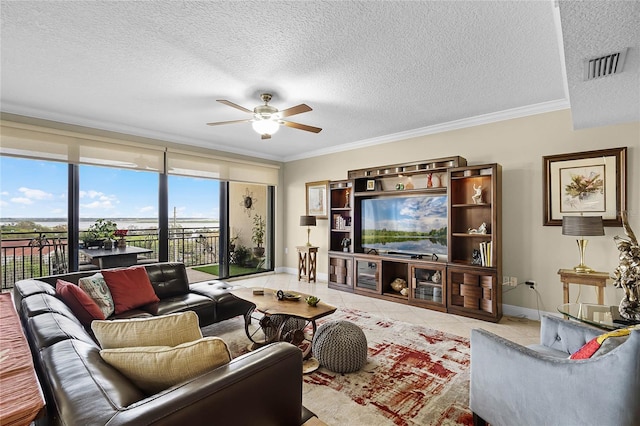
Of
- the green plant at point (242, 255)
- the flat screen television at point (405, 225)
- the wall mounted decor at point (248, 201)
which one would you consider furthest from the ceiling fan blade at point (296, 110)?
the green plant at point (242, 255)

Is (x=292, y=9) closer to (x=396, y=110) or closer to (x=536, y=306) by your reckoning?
(x=396, y=110)

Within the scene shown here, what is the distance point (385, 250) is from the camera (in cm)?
504

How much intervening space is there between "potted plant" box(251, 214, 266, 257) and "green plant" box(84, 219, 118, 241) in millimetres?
3102

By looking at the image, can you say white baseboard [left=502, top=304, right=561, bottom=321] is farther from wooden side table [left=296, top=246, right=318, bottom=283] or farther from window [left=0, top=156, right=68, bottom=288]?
window [left=0, top=156, right=68, bottom=288]

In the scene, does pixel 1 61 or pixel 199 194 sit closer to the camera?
pixel 1 61

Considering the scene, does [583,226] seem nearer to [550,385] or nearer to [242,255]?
[550,385]

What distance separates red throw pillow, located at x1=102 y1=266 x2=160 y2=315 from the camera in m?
2.86

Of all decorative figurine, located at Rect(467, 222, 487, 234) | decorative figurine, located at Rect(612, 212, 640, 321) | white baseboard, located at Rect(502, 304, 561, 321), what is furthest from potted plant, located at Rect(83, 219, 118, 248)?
decorative figurine, located at Rect(612, 212, 640, 321)

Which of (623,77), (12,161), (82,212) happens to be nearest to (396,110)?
(623,77)

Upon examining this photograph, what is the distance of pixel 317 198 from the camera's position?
624cm

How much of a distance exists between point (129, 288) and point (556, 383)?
335cm

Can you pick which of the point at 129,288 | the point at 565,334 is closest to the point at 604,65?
the point at 565,334

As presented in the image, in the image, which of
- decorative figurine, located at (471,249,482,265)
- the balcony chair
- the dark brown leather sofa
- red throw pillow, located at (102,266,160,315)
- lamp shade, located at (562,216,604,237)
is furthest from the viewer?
the balcony chair

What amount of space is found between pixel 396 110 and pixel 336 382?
3.20 metres
